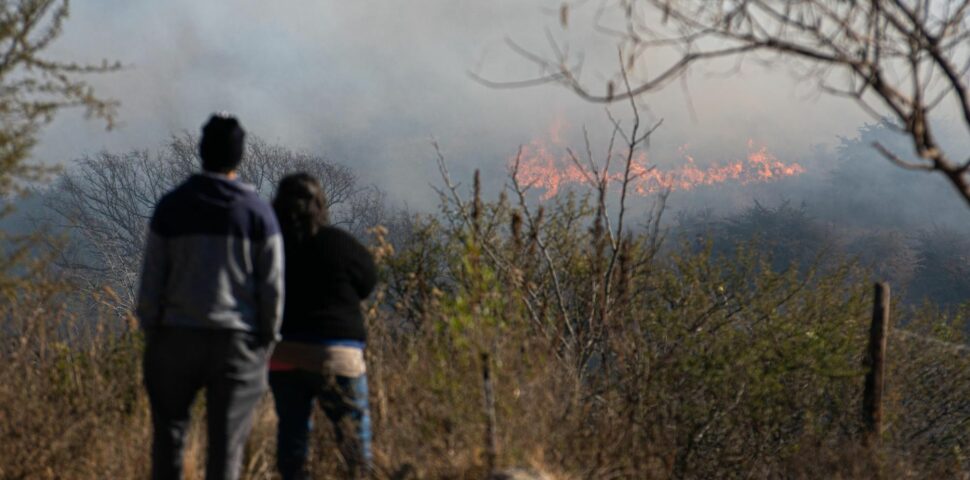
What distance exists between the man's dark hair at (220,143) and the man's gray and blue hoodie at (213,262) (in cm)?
7

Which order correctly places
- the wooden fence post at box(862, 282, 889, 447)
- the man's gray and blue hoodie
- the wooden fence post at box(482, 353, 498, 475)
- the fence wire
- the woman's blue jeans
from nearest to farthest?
1. the man's gray and blue hoodie
2. the wooden fence post at box(482, 353, 498, 475)
3. the woman's blue jeans
4. the wooden fence post at box(862, 282, 889, 447)
5. the fence wire

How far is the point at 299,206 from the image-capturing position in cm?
448

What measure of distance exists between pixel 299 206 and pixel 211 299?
678 mm

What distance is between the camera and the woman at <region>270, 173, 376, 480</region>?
4.46 meters

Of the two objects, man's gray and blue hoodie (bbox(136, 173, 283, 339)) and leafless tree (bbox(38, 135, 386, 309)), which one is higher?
leafless tree (bbox(38, 135, 386, 309))

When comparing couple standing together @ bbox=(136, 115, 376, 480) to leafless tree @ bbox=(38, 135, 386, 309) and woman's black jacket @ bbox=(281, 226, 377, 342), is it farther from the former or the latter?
leafless tree @ bbox=(38, 135, 386, 309)

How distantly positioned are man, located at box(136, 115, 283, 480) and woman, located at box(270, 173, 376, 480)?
1.23 ft

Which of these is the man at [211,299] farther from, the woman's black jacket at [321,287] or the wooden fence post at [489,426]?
the wooden fence post at [489,426]

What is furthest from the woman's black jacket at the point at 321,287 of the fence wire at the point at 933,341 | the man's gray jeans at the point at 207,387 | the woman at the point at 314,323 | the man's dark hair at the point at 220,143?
the fence wire at the point at 933,341

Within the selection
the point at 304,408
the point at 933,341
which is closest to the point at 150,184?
the point at 933,341

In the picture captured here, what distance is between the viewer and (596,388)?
7.27 m

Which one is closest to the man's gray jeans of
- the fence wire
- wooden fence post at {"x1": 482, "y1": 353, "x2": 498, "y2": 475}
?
wooden fence post at {"x1": 482, "y1": 353, "x2": 498, "y2": 475}

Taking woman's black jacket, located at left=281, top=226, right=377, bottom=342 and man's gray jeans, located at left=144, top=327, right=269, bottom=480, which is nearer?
man's gray jeans, located at left=144, top=327, right=269, bottom=480

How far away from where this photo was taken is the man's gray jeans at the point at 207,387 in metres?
3.97
